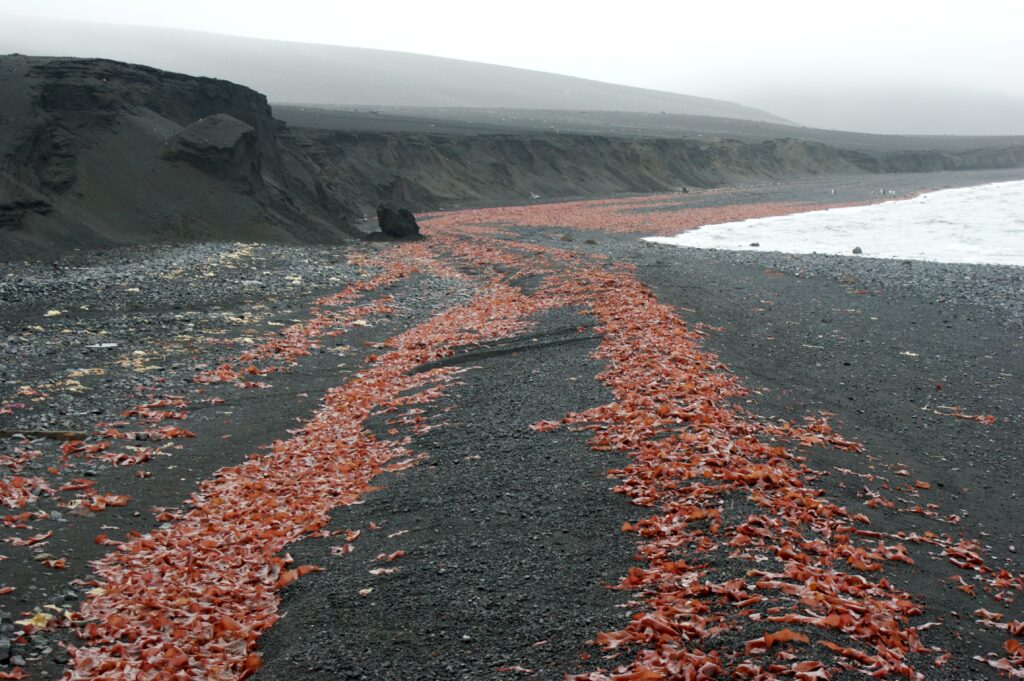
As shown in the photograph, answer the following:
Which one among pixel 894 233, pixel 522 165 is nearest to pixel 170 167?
pixel 894 233

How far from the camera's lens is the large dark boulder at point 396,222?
32.7 meters

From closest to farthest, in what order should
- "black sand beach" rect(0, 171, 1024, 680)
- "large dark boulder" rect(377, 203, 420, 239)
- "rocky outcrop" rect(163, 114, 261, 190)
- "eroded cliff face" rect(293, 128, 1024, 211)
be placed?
"black sand beach" rect(0, 171, 1024, 680) < "rocky outcrop" rect(163, 114, 261, 190) < "large dark boulder" rect(377, 203, 420, 239) < "eroded cliff face" rect(293, 128, 1024, 211)

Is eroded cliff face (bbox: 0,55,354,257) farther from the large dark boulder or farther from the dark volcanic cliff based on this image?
the large dark boulder

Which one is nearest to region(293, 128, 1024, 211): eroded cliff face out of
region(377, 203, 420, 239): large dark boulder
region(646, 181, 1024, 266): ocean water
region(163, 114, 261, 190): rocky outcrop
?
region(377, 203, 420, 239): large dark boulder

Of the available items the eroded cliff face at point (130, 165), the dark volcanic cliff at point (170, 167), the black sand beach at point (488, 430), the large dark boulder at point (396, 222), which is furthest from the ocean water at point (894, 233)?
the eroded cliff face at point (130, 165)

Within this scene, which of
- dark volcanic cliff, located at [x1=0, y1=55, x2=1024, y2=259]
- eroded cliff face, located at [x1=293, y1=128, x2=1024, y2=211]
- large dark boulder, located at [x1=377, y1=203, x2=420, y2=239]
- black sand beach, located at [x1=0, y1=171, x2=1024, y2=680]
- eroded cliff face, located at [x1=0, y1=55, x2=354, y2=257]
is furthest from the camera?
eroded cliff face, located at [x1=293, y1=128, x2=1024, y2=211]

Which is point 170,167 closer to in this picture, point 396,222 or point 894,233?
point 396,222

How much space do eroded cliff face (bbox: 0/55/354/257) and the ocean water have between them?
608 inches

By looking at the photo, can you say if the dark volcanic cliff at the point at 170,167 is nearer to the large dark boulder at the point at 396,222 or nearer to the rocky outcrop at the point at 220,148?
the rocky outcrop at the point at 220,148

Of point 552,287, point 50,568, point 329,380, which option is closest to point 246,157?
point 552,287

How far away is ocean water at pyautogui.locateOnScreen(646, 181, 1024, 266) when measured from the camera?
29.5 meters

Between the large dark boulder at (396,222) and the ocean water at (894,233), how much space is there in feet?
31.4

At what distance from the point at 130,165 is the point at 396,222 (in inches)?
391

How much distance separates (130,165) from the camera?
26.2 meters
